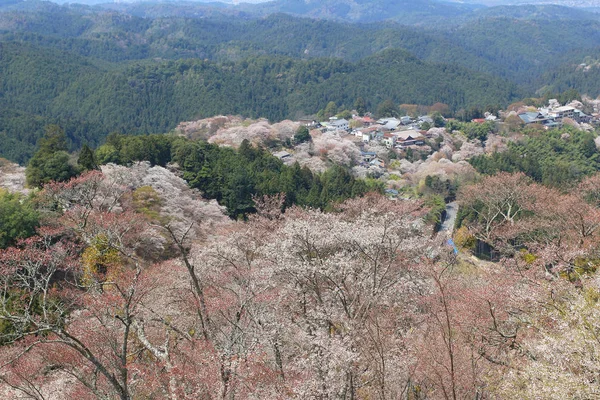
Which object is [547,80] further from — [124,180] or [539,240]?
[124,180]

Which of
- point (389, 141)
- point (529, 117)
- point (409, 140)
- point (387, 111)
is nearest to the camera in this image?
point (389, 141)

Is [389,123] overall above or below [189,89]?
above

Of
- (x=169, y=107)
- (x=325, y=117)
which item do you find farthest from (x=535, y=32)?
(x=169, y=107)

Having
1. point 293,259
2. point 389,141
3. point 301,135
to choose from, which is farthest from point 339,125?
point 293,259

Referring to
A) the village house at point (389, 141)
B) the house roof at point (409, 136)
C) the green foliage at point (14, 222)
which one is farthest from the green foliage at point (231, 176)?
the house roof at point (409, 136)

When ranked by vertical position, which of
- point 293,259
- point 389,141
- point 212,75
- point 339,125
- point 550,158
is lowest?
point 339,125

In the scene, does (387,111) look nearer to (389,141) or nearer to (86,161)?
(389,141)

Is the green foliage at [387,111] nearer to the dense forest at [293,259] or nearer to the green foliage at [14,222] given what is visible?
the dense forest at [293,259]
